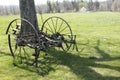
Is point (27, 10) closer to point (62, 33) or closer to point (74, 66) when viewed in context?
point (74, 66)

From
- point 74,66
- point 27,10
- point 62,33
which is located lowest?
point 74,66

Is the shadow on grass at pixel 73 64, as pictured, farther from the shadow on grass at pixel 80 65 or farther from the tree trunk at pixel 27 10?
the tree trunk at pixel 27 10

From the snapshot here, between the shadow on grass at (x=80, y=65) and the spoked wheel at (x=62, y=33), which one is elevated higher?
the spoked wheel at (x=62, y=33)

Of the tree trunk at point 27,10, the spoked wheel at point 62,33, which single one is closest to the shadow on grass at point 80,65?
the spoked wheel at point 62,33

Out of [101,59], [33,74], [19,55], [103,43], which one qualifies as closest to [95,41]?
[103,43]

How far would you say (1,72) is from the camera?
8.70m

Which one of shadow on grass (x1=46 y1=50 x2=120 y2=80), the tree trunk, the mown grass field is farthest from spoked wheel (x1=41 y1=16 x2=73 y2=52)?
the tree trunk

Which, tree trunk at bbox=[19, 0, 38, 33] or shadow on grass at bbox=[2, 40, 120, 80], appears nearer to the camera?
shadow on grass at bbox=[2, 40, 120, 80]

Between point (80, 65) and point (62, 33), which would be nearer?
point (80, 65)

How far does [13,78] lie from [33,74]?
64 cm

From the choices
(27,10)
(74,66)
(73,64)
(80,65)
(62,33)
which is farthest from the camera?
(62,33)

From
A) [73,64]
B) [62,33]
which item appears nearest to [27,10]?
[73,64]

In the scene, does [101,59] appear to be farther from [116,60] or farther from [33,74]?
[33,74]

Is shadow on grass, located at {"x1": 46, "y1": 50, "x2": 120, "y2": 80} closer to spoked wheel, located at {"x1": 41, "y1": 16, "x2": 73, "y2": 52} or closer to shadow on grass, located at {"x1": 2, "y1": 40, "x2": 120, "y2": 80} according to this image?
shadow on grass, located at {"x1": 2, "y1": 40, "x2": 120, "y2": 80}
